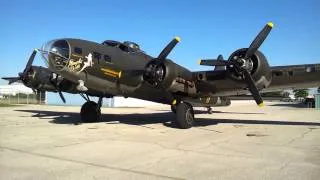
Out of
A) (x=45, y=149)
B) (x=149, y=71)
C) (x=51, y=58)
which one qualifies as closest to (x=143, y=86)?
(x=149, y=71)

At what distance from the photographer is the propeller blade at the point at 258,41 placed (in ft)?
46.2

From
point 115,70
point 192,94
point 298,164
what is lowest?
point 298,164

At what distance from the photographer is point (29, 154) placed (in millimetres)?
8938

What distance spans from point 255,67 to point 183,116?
3660mm

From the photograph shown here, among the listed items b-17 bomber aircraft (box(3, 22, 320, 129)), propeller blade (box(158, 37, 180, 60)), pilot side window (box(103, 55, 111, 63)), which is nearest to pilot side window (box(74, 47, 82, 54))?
b-17 bomber aircraft (box(3, 22, 320, 129))

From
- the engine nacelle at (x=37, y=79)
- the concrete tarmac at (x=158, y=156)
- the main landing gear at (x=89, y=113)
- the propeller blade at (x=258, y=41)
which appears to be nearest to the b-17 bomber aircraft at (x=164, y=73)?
the propeller blade at (x=258, y=41)

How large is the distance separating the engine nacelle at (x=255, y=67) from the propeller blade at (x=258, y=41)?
180 millimetres

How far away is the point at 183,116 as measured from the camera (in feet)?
51.2

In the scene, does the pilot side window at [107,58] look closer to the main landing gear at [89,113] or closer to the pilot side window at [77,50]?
the pilot side window at [77,50]

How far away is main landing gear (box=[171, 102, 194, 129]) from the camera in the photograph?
51.0 feet

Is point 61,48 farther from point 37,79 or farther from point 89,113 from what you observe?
point 37,79

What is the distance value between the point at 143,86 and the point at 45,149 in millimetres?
6869

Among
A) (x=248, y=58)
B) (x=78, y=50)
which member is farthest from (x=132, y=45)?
(x=248, y=58)

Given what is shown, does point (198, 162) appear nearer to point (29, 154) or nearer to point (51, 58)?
point (29, 154)
